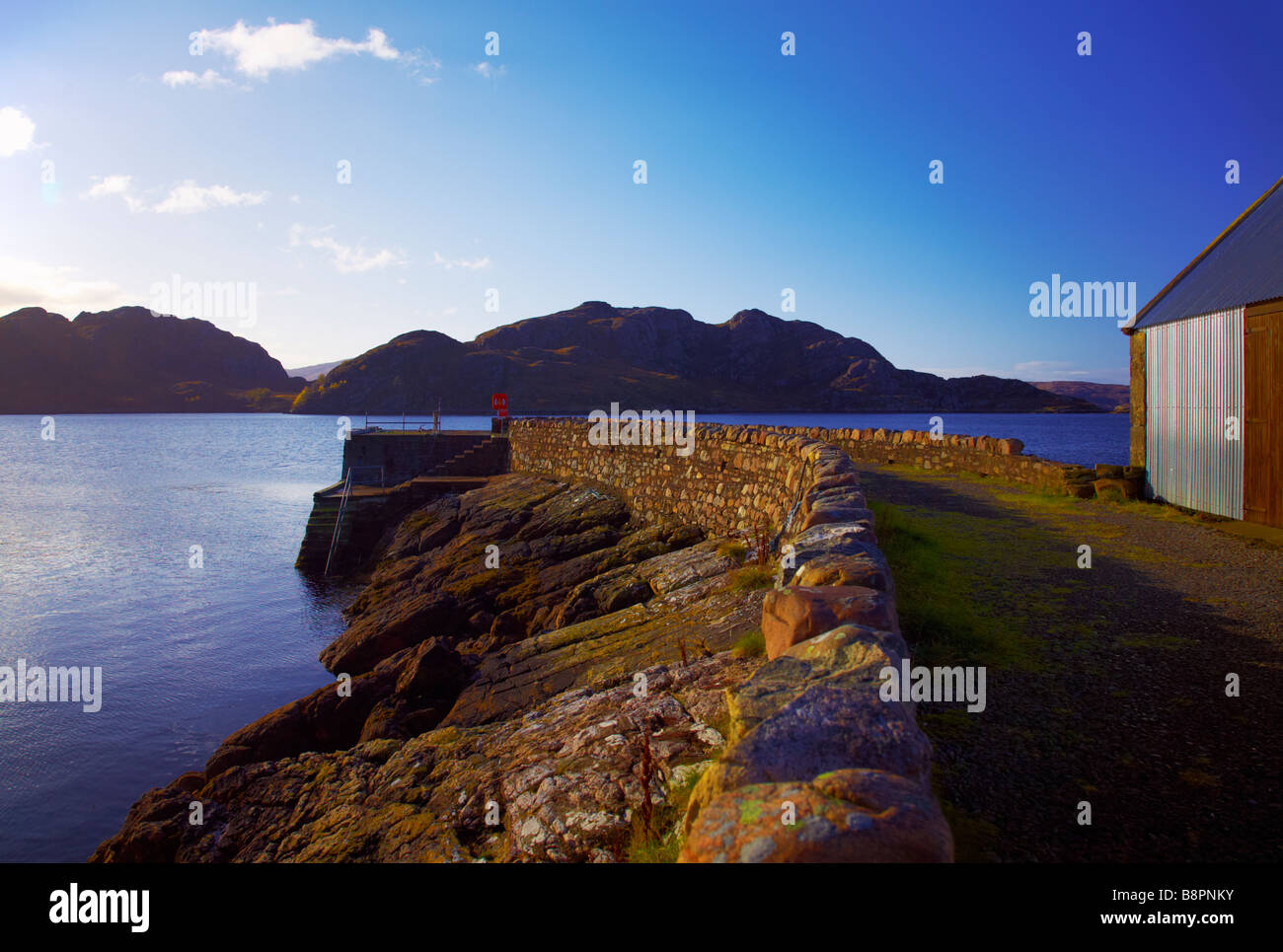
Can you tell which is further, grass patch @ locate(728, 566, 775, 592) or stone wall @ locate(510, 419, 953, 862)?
grass patch @ locate(728, 566, 775, 592)

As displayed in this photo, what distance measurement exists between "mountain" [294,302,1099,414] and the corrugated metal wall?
9722 cm

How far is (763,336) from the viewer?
176875mm

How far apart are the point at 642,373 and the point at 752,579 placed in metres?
152

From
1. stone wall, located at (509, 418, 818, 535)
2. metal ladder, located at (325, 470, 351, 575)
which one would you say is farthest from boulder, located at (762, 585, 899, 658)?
metal ladder, located at (325, 470, 351, 575)

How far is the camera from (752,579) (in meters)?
7.15

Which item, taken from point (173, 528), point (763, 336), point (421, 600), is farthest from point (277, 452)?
point (763, 336)

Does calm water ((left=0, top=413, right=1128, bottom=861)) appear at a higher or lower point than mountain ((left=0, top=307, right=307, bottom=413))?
lower

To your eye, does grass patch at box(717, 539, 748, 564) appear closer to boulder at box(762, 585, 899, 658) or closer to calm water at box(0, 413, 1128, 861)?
boulder at box(762, 585, 899, 658)

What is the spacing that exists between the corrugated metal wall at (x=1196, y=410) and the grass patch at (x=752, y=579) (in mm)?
7748

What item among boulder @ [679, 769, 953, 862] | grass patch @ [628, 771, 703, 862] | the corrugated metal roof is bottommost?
grass patch @ [628, 771, 703, 862]

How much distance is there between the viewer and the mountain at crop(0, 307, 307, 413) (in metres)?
160

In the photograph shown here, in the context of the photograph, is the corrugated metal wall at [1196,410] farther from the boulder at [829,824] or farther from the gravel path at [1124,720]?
the boulder at [829,824]

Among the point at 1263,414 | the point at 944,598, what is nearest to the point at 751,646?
the point at 944,598

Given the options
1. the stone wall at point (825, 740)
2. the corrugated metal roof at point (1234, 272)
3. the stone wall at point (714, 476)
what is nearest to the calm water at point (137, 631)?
the stone wall at point (714, 476)
